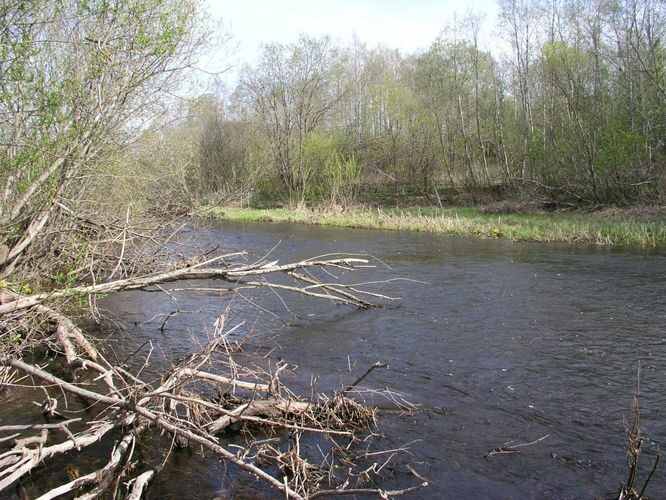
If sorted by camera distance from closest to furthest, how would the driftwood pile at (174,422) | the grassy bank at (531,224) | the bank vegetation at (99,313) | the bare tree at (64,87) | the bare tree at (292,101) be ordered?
the driftwood pile at (174,422) → the bank vegetation at (99,313) → the bare tree at (64,87) → the grassy bank at (531,224) → the bare tree at (292,101)

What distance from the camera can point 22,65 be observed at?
688 cm

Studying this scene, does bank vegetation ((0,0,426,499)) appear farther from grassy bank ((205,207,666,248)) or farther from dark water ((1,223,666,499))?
grassy bank ((205,207,666,248))

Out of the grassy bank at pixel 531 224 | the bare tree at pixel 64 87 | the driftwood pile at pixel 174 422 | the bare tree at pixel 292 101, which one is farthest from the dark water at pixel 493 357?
the bare tree at pixel 292 101

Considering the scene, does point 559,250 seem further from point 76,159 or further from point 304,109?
point 304,109

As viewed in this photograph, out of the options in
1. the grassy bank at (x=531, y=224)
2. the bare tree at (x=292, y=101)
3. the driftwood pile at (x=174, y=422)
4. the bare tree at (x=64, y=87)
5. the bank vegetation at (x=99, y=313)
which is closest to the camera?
the driftwood pile at (x=174, y=422)

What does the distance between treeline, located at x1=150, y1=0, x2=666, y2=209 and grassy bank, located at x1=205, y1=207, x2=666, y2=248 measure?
2.72m

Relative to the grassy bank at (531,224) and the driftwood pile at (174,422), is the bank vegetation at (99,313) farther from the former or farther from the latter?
the grassy bank at (531,224)

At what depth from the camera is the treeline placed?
25.0 meters

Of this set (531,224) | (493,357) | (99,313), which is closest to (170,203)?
(99,313)

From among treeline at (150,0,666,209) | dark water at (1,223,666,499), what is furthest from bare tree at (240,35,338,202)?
dark water at (1,223,666,499)

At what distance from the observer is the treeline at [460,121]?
24984 millimetres

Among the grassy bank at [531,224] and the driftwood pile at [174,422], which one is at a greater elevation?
the grassy bank at [531,224]

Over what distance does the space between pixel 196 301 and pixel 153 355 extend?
3.81 m

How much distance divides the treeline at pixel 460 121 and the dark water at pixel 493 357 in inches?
348
